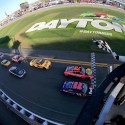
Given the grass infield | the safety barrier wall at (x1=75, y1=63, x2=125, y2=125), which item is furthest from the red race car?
the safety barrier wall at (x1=75, y1=63, x2=125, y2=125)

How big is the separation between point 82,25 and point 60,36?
670cm

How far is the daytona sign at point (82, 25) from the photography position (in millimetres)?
49938

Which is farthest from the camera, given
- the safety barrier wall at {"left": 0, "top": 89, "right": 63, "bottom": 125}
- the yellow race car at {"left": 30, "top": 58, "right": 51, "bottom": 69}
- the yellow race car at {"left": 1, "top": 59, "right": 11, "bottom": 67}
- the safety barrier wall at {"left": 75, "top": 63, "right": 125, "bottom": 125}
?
the yellow race car at {"left": 1, "top": 59, "right": 11, "bottom": 67}

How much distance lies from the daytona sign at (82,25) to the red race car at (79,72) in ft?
61.6

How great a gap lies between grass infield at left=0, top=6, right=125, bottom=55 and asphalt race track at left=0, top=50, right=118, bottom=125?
498 centimetres

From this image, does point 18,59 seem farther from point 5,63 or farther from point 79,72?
point 79,72

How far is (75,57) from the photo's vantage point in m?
39.1

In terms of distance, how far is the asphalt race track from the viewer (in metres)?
26.9

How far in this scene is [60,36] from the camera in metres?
48.0

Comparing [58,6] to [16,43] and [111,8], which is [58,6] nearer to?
[111,8]

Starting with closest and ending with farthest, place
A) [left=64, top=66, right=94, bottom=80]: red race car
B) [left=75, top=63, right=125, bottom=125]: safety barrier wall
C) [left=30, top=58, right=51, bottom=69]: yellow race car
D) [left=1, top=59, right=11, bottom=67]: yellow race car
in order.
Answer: [left=75, top=63, right=125, bottom=125]: safety barrier wall < [left=64, top=66, right=94, bottom=80]: red race car < [left=30, top=58, right=51, bottom=69]: yellow race car < [left=1, top=59, right=11, bottom=67]: yellow race car

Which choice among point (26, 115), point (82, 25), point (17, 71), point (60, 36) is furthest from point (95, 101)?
point (82, 25)

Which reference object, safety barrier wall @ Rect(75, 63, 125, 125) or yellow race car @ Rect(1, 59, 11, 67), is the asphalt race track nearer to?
yellow race car @ Rect(1, 59, 11, 67)

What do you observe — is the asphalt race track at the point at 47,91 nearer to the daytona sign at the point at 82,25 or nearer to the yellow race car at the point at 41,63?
the yellow race car at the point at 41,63
